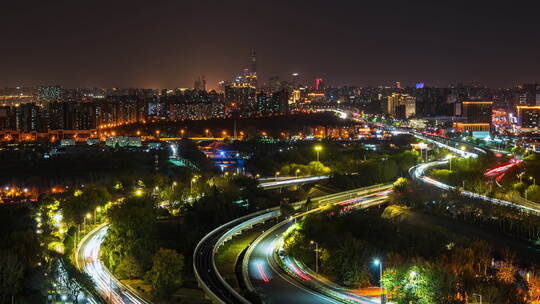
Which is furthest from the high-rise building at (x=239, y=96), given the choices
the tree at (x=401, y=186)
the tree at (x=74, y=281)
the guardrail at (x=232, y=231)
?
the tree at (x=74, y=281)

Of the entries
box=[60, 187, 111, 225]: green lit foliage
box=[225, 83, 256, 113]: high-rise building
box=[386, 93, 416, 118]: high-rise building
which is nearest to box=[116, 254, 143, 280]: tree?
box=[60, 187, 111, 225]: green lit foliage

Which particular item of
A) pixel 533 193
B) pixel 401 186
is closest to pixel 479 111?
pixel 401 186

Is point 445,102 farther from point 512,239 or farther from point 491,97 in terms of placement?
point 512,239

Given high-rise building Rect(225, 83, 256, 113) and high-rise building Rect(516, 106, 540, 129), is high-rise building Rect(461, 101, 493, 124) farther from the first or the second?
high-rise building Rect(225, 83, 256, 113)

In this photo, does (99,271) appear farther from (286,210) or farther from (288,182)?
(288,182)

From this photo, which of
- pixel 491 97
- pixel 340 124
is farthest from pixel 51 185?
pixel 491 97
